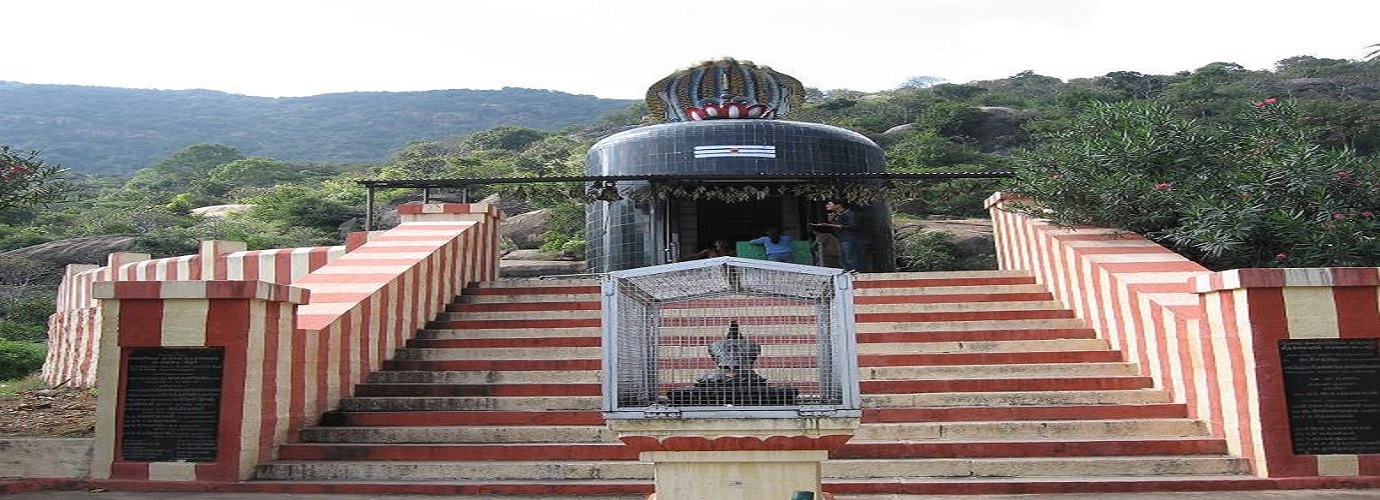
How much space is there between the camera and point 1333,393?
565 centimetres

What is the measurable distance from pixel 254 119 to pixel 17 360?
12031cm

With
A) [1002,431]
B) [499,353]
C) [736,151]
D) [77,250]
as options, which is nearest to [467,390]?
[499,353]

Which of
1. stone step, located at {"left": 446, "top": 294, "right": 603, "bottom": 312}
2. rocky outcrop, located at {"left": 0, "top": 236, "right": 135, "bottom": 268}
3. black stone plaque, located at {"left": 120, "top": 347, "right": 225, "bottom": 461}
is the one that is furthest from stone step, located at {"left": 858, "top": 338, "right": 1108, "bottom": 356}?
rocky outcrop, located at {"left": 0, "top": 236, "right": 135, "bottom": 268}

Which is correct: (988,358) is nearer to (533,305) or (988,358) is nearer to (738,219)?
(533,305)

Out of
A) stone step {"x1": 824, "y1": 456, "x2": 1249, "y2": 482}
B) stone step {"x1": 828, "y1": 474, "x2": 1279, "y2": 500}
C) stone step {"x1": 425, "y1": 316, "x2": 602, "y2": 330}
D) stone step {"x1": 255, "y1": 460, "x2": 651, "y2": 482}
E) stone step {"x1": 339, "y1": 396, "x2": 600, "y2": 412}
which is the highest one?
stone step {"x1": 425, "y1": 316, "x2": 602, "y2": 330}

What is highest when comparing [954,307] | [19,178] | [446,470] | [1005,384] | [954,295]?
[19,178]

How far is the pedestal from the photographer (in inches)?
149

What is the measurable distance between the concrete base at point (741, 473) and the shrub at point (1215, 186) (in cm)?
542

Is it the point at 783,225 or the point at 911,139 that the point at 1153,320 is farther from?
the point at 911,139

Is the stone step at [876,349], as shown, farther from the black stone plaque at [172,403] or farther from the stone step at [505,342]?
the black stone plaque at [172,403]

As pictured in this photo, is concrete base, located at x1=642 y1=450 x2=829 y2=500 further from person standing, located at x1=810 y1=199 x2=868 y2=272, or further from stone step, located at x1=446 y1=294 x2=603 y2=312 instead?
person standing, located at x1=810 y1=199 x2=868 y2=272

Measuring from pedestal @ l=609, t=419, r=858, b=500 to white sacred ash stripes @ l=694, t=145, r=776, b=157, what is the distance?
8065 millimetres

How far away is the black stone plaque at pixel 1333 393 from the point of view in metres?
5.57

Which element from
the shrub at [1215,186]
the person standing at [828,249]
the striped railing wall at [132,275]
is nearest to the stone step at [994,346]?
the shrub at [1215,186]
